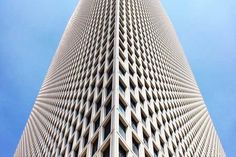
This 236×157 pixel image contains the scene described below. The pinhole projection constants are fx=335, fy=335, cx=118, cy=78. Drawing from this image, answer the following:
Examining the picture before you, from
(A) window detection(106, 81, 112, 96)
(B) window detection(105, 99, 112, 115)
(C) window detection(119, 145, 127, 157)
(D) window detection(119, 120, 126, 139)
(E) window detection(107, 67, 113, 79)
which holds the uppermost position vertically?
(E) window detection(107, 67, 113, 79)

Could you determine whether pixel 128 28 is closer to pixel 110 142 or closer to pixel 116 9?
pixel 116 9

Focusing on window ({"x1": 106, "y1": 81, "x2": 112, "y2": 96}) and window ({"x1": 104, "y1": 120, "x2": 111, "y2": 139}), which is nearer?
window ({"x1": 104, "y1": 120, "x2": 111, "y2": 139})

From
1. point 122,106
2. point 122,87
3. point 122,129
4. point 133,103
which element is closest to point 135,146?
point 122,129

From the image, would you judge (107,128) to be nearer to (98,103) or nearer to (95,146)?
(95,146)

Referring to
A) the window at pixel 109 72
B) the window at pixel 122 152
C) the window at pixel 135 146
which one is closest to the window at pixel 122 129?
the window at pixel 135 146

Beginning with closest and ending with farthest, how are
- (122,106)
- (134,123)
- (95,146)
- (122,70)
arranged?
(95,146) < (122,106) < (134,123) < (122,70)

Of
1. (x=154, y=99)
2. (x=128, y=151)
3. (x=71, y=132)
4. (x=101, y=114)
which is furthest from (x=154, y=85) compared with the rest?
(x=128, y=151)

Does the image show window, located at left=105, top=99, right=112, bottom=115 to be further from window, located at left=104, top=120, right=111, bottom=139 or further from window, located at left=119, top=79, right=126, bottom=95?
window, located at left=119, top=79, right=126, bottom=95

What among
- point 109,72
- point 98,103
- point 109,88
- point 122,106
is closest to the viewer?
point 122,106

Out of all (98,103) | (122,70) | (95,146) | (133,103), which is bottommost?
(95,146)

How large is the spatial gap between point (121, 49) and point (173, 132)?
11.0 metres

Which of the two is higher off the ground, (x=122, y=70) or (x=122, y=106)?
(x=122, y=70)

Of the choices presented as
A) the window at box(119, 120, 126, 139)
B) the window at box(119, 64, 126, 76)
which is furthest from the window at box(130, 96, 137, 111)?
the window at box(119, 120, 126, 139)

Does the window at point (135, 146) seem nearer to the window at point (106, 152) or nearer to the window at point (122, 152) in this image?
the window at point (122, 152)
